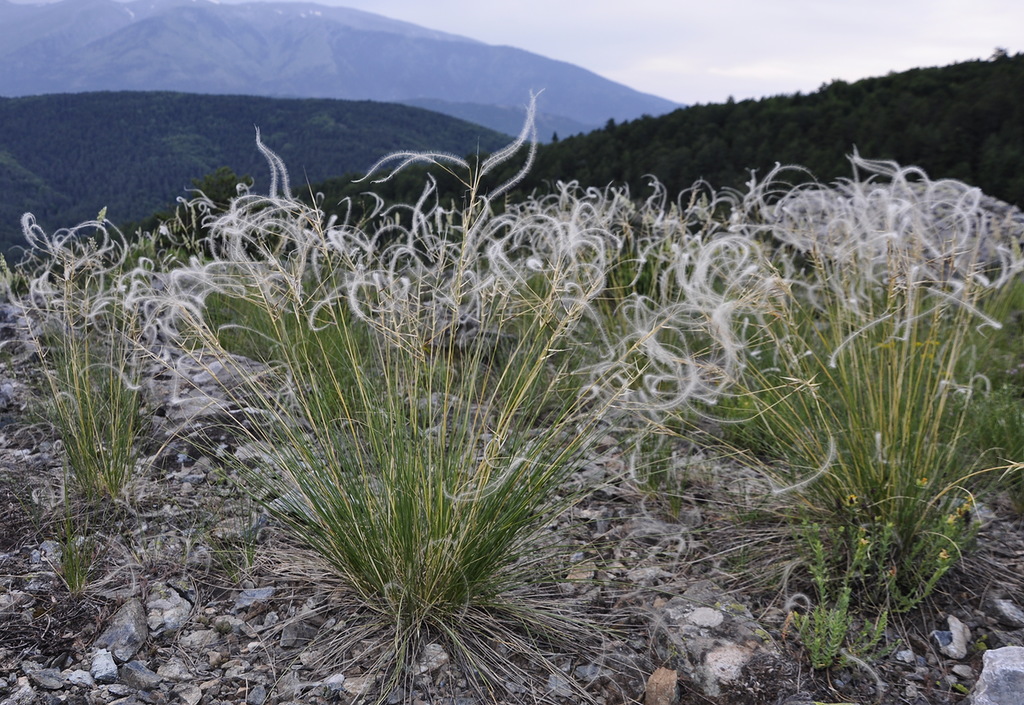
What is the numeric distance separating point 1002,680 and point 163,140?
110533mm

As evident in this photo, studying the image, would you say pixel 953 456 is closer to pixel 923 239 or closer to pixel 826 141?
pixel 923 239

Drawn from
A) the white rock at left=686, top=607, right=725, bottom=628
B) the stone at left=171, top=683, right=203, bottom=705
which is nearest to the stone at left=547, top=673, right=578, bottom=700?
the white rock at left=686, top=607, right=725, bottom=628

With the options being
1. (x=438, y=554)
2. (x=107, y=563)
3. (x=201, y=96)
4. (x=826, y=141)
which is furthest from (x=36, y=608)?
(x=201, y=96)

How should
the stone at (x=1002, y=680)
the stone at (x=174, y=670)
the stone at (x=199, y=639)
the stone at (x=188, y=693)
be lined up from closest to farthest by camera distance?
the stone at (x=1002, y=680) < the stone at (x=188, y=693) < the stone at (x=174, y=670) < the stone at (x=199, y=639)

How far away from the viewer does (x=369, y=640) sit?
2334 millimetres

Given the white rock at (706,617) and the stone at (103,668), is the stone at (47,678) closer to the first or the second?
the stone at (103,668)

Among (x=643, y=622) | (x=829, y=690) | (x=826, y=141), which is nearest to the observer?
(x=829, y=690)

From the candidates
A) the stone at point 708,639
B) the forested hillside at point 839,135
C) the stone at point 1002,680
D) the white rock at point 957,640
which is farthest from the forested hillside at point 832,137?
the stone at point 1002,680

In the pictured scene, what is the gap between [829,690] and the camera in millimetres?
2176

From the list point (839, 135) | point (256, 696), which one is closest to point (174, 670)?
point (256, 696)

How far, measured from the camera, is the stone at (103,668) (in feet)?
7.03

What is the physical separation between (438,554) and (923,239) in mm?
1993

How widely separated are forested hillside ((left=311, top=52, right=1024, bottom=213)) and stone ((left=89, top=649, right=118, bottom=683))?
1483cm

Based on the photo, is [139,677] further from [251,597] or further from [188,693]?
[251,597]
